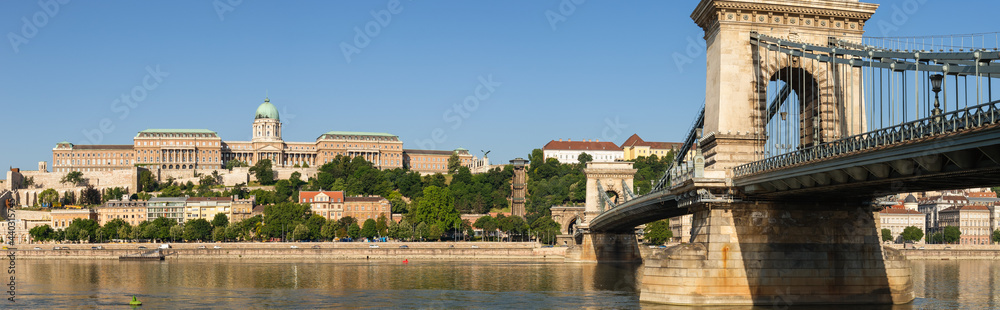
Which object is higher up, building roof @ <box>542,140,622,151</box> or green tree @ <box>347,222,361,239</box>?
building roof @ <box>542,140,622,151</box>

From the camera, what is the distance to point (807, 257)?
34.4 metres

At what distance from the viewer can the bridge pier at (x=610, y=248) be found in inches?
3071

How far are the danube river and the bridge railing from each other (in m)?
6.18

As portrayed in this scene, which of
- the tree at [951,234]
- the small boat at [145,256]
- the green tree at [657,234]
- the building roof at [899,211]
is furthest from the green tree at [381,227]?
the tree at [951,234]

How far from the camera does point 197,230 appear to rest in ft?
371

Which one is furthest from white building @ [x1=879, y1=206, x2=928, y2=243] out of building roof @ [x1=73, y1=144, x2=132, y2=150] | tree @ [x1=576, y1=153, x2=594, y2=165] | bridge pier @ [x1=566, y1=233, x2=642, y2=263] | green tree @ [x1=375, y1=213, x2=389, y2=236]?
building roof @ [x1=73, y1=144, x2=132, y2=150]

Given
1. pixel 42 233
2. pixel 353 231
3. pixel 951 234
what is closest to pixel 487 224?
pixel 353 231

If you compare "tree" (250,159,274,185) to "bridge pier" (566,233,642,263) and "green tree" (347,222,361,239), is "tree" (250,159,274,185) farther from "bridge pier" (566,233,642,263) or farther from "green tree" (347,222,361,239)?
"bridge pier" (566,233,642,263)

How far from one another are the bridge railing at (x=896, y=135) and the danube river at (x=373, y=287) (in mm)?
6184

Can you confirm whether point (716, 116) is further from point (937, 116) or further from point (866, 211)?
point (937, 116)

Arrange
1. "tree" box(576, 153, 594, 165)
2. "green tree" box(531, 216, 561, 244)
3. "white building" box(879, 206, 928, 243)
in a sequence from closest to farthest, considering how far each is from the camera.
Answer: "green tree" box(531, 216, 561, 244)
"white building" box(879, 206, 928, 243)
"tree" box(576, 153, 594, 165)

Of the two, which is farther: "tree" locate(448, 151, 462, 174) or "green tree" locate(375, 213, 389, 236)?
"tree" locate(448, 151, 462, 174)

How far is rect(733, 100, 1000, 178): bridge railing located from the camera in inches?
839

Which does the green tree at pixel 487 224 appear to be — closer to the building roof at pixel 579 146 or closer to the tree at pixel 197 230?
the tree at pixel 197 230
